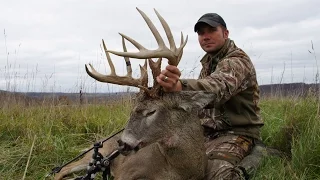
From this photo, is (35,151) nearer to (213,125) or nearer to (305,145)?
(213,125)

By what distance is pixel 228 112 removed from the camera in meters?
4.73

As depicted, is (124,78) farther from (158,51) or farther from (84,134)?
(84,134)

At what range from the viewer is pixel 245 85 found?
14.5 ft

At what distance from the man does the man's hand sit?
69 centimetres

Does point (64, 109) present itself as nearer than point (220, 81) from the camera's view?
No

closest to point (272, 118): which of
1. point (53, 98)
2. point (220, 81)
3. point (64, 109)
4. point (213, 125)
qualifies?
point (213, 125)

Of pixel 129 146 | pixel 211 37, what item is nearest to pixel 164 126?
pixel 129 146

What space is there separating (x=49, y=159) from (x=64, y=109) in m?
2.36

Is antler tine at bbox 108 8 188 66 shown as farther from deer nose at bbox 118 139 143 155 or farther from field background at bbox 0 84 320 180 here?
field background at bbox 0 84 320 180

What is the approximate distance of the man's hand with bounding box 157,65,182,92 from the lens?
3.50 m

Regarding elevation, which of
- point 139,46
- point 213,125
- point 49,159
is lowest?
point 49,159

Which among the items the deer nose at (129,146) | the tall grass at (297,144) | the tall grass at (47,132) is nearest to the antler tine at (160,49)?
the deer nose at (129,146)

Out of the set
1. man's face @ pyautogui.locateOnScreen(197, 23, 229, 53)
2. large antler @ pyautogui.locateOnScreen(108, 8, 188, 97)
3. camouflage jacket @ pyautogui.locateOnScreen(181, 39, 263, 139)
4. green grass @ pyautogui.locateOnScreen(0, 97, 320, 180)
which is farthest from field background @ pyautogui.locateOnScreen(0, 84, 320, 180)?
large antler @ pyautogui.locateOnScreen(108, 8, 188, 97)

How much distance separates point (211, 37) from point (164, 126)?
135cm
